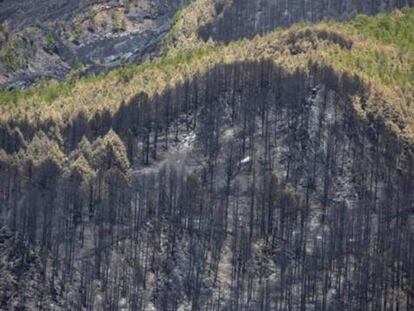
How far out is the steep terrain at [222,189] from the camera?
14750 cm

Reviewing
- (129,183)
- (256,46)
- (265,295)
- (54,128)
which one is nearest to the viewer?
(265,295)

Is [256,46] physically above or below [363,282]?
above

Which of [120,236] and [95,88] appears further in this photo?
[95,88]

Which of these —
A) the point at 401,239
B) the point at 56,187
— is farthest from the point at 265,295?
the point at 56,187

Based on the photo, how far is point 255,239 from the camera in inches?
6024

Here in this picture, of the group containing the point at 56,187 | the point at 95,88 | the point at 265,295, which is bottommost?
the point at 265,295

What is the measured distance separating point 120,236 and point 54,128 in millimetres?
27344

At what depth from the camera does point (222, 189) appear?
160 m

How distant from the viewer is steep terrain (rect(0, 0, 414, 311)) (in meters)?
148

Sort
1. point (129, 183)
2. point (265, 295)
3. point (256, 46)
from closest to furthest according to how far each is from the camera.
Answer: point (265, 295) → point (129, 183) → point (256, 46)

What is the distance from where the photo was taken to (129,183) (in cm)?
16112

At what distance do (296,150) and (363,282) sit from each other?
2545cm

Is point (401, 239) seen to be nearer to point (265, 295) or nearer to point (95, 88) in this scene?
point (265, 295)

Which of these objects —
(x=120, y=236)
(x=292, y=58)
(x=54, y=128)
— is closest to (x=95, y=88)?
(x=54, y=128)
